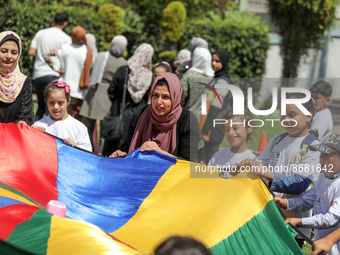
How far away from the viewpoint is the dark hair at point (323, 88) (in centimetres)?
552

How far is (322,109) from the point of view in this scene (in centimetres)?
546

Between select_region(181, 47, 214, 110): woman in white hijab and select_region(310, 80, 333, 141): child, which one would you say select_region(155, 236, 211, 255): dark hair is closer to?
select_region(310, 80, 333, 141): child

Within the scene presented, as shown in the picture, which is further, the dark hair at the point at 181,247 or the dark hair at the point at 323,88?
the dark hair at the point at 323,88

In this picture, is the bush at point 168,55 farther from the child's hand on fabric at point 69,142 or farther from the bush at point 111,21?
the child's hand on fabric at point 69,142

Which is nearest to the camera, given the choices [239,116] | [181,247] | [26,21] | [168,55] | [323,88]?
[181,247]

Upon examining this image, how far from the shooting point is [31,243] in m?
3.34

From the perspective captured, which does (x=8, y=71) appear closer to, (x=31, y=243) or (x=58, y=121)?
(x=58, y=121)

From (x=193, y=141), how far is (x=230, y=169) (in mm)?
694

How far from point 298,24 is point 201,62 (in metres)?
11.0

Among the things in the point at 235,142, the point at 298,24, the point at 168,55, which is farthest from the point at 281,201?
the point at 298,24

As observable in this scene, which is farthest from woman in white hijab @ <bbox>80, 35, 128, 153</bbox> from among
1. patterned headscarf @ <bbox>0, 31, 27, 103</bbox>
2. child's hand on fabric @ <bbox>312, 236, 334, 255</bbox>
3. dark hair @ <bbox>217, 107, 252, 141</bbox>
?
child's hand on fabric @ <bbox>312, 236, 334, 255</bbox>

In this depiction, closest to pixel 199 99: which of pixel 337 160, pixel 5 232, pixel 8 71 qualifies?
pixel 8 71

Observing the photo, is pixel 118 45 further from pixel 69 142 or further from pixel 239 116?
pixel 239 116

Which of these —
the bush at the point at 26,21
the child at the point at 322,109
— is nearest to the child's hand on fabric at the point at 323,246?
the child at the point at 322,109
